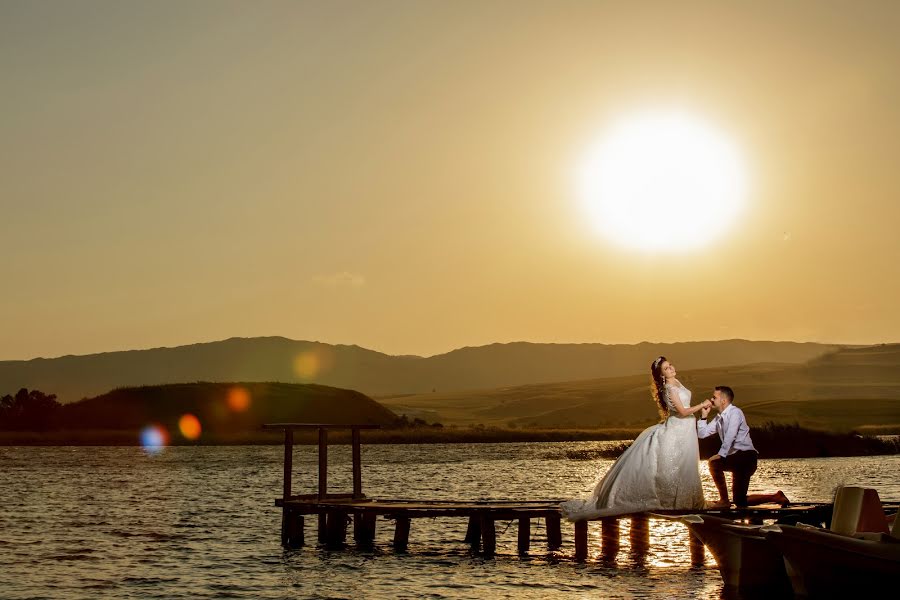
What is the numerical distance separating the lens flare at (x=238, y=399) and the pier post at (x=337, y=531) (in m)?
139

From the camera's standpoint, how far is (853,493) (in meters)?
21.0

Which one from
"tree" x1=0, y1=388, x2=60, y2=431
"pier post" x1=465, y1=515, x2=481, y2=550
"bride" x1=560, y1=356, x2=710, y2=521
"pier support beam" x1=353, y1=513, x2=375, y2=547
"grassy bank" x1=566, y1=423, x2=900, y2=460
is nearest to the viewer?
"bride" x1=560, y1=356, x2=710, y2=521

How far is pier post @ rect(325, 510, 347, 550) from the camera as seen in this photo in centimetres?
3603

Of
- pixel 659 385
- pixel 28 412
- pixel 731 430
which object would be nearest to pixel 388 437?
pixel 28 412

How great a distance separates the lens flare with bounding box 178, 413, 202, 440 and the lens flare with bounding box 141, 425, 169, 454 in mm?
2734

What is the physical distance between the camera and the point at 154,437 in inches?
6206

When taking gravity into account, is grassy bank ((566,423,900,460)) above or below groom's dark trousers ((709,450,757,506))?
above

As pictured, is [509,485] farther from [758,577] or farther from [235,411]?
[235,411]

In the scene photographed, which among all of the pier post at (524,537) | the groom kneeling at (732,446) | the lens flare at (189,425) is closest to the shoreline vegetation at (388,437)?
the lens flare at (189,425)

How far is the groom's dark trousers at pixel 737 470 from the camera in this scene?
25.9 meters

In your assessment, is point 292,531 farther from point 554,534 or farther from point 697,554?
point 697,554

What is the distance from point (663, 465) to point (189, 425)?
146034mm

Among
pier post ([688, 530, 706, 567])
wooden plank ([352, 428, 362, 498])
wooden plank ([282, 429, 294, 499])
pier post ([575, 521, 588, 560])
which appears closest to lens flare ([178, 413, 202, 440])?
wooden plank ([352, 428, 362, 498])

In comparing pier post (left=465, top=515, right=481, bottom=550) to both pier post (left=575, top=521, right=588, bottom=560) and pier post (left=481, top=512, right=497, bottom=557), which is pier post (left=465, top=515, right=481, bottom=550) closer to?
pier post (left=481, top=512, right=497, bottom=557)
